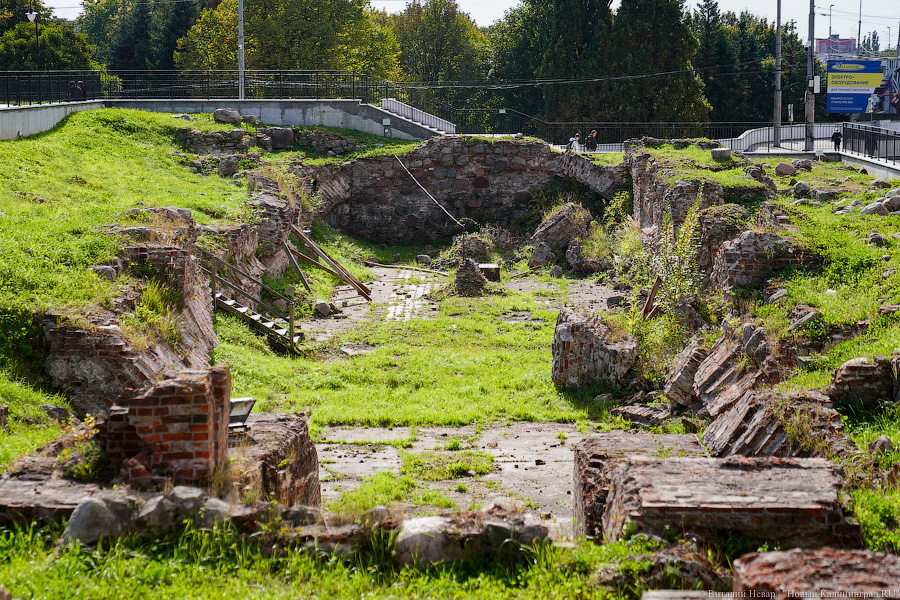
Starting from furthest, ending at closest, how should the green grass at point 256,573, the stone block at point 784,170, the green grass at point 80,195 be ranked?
the stone block at point 784,170 < the green grass at point 80,195 < the green grass at point 256,573

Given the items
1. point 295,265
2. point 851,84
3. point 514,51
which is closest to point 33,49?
point 514,51

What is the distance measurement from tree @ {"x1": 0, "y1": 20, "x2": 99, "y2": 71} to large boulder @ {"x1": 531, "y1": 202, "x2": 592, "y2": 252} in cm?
2799

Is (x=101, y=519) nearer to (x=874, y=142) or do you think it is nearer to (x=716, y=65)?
(x=874, y=142)

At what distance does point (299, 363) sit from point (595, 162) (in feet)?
49.6

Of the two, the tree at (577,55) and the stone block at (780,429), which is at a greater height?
the tree at (577,55)

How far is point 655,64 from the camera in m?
39.1

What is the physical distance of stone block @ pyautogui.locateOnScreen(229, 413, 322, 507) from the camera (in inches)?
241

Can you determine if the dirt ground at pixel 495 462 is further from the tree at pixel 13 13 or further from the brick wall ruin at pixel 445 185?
the tree at pixel 13 13

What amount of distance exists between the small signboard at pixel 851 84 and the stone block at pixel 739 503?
37.2 m

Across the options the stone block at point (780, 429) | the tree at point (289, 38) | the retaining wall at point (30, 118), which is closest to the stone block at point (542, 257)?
the retaining wall at point (30, 118)

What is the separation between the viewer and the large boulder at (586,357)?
38.1 ft

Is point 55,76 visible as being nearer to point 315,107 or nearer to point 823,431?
point 315,107

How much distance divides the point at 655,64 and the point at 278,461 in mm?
36579

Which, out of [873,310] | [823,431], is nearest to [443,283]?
[873,310]
